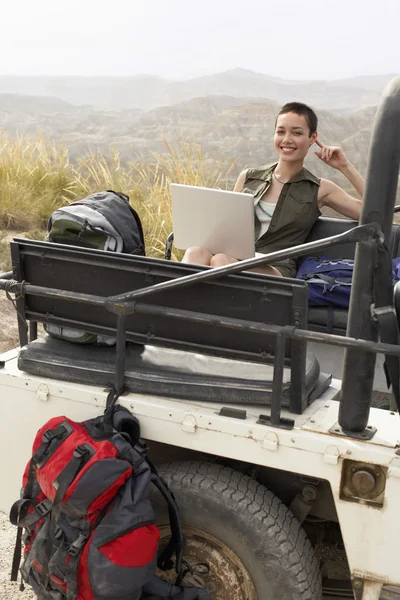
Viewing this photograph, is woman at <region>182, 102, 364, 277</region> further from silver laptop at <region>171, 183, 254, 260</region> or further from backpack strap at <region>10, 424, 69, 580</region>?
backpack strap at <region>10, 424, 69, 580</region>

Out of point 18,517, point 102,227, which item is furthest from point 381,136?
point 18,517

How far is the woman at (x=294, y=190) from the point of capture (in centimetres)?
396

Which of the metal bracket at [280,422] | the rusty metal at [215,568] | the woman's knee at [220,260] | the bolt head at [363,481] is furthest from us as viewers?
the woman's knee at [220,260]

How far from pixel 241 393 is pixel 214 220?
0.88 m

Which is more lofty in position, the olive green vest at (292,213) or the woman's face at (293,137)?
the woman's face at (293,137)

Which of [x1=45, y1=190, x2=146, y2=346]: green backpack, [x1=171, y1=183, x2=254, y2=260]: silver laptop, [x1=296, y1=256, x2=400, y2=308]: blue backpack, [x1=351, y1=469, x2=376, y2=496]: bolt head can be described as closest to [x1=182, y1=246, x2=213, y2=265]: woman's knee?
[x1=171, y1=183, x2=254, y2=260]: silver laptop

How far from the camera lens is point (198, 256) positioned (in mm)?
3139

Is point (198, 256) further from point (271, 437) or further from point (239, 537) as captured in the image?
point (239, 537)

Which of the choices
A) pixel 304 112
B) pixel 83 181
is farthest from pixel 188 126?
pixel 304 112

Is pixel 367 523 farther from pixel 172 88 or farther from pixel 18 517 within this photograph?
pixel 172 88

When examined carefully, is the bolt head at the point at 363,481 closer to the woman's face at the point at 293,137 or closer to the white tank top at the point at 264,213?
the white tank top at the point at 264,213

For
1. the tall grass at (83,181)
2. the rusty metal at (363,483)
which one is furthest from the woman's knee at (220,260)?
the tall grass at (83,181)

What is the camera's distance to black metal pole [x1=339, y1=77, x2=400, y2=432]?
2.06 metres

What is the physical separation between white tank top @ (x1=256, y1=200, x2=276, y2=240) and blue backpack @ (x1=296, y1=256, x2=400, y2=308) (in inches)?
17.2
